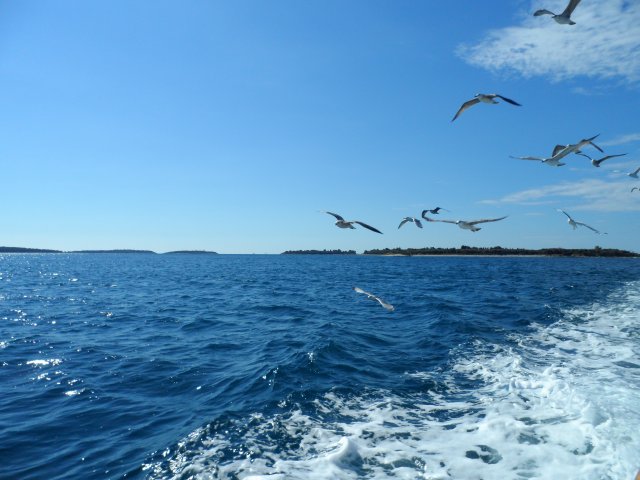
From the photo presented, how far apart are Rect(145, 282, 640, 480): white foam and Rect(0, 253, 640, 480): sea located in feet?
0.10

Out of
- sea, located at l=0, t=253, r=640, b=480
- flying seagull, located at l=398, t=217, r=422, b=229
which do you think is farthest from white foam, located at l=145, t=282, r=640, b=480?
flying seagull, located at l=398, t=217, r=422, b=229

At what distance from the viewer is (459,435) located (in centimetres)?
696

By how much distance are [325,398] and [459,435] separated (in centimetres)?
271

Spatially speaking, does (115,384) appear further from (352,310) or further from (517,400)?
(352,310)

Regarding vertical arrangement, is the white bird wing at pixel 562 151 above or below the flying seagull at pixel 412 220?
above

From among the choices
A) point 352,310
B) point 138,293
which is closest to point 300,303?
point 352,310

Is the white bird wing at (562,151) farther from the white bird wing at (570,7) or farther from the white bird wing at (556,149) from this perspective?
the white bird wing at (570,7)

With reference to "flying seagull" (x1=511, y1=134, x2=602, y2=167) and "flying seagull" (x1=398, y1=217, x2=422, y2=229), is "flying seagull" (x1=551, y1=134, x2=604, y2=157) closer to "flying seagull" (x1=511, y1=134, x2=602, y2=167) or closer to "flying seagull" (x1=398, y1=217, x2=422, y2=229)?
"flying seagull" (x1=511, y1=134, x2=602, y2=167)

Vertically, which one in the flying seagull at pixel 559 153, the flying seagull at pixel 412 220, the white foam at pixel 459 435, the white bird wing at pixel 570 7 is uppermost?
the white bird wing at pixel 570 7

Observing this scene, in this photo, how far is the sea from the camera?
20.1 feet

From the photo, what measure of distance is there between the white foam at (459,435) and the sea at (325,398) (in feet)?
0.10

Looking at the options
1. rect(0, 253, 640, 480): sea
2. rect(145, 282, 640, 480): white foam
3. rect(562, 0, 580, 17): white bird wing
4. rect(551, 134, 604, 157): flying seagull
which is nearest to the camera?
rect(145, 282, 640, 480): white foam

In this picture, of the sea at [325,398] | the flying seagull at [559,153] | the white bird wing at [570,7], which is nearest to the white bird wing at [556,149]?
the flying seagull at [559,153]

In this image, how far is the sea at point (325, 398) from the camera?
6.13 m
